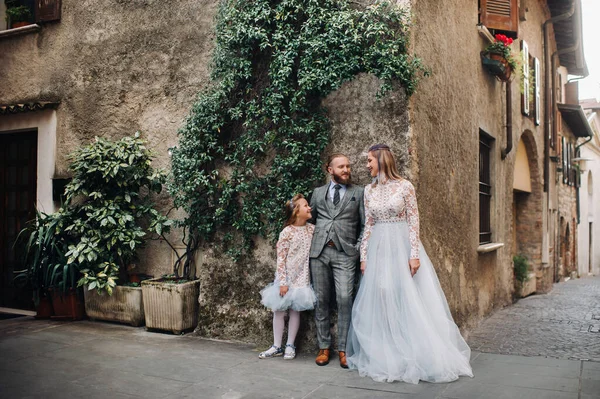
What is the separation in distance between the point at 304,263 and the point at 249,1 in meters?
2.88

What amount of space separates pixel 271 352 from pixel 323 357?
0.54m

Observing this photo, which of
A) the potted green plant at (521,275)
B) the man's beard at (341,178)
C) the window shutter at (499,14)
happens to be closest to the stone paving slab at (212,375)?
the man's beard at (341,178)

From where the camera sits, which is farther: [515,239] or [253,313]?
[515,239]

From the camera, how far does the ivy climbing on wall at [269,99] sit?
5.36m

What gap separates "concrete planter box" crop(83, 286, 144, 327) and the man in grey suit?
2466 millimetres

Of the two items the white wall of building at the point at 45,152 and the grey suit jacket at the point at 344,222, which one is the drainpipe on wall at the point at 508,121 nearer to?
the grey suit jacket at the point at 344,222

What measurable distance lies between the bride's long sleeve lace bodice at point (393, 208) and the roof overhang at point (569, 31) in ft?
33.7

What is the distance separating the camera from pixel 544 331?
669 cm

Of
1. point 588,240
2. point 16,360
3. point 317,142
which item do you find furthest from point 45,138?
point 588,240

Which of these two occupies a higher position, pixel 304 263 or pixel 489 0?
pixel 489 0

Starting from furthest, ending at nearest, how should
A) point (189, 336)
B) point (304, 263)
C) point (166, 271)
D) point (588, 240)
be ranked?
1. point (588, 240)
2. point (166, 271)
3. point (189, 336)
4. point (304, 263)

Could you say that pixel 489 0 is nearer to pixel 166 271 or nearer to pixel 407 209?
pixel 407 209

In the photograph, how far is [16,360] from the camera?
4.96 meters

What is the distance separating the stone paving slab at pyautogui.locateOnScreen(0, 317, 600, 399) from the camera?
4094 mm
